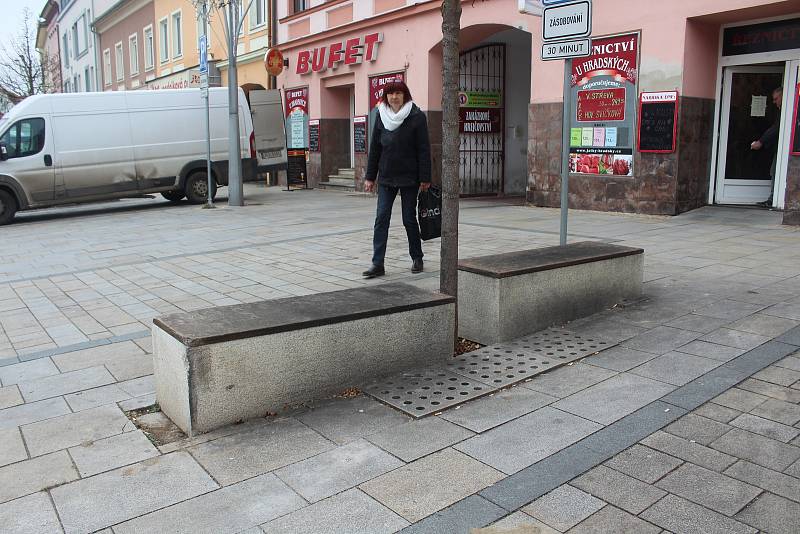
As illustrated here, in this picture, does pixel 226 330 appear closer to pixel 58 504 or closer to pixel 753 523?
pixel 58 504

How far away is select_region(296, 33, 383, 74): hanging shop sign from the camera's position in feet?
56.1

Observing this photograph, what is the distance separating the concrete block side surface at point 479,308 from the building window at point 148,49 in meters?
31.8

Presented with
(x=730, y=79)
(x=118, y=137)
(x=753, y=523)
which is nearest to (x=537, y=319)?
(x=753, y=523)

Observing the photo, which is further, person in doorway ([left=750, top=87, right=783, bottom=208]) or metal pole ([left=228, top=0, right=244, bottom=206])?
metal pole ([left=228, top=0, right=244, bottom=206])

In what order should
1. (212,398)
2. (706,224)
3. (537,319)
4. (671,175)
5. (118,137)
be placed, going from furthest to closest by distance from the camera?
(118,137)
(671,175)
(706,224)
(537,319)
(212,398)

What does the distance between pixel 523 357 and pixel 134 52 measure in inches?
1433

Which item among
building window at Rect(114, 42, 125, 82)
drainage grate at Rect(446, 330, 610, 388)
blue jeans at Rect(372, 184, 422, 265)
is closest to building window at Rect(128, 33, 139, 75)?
building window at Rect(114, 42, 125, 82)

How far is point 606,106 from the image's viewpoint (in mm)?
11789

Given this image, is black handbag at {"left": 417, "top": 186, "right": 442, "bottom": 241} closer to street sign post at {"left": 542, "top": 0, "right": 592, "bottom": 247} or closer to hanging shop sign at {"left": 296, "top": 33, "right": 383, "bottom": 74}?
street sign post at {"left": 542, "top": 0, "right": 592, "bottom": 247}

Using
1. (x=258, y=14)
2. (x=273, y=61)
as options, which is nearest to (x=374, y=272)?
(x=273, y=61)

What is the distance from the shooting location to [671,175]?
11023 millimetres

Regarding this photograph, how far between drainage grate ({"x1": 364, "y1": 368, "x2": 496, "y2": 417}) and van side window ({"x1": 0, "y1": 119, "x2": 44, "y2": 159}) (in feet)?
39.4

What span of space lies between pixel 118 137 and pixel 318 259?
27.0 ft

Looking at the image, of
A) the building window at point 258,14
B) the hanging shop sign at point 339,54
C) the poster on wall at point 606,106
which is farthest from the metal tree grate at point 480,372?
the building window at point 258,14
